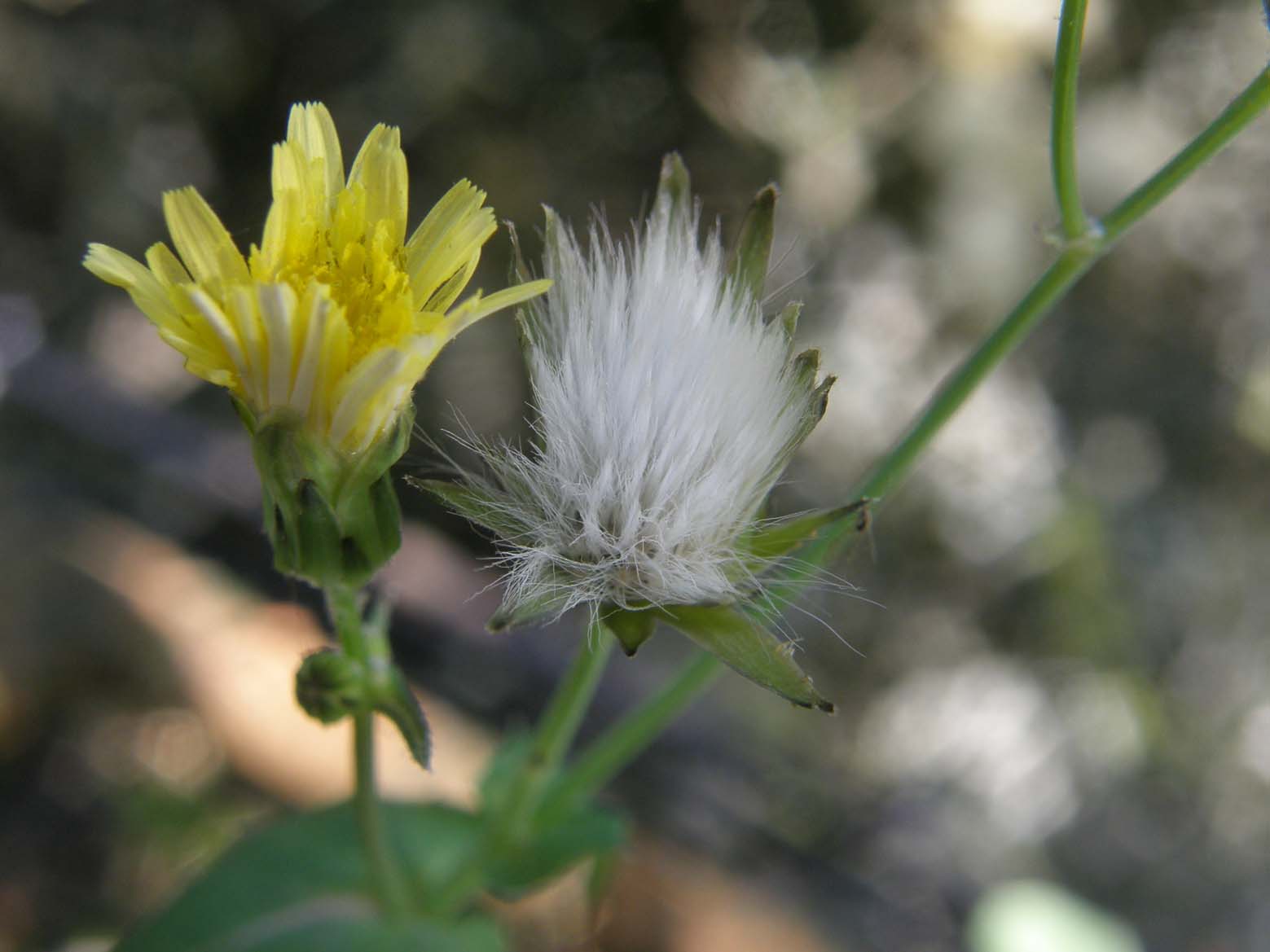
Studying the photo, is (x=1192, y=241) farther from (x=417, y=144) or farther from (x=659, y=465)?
(x=659, y=465)

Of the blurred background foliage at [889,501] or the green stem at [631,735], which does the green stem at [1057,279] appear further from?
the blurred background foliage at [889,501]

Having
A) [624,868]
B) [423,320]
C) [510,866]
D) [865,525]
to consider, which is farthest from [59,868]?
[865,525]

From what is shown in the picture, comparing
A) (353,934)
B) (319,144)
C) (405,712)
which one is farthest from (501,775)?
(319,144)

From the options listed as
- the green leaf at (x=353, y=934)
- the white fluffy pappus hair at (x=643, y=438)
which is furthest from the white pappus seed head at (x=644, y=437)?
the green leaf at (x=353, y=934)

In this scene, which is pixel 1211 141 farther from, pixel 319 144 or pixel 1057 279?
pixel 319 144

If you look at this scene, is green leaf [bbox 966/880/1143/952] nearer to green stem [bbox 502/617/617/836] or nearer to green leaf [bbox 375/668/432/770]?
green stem [bbox 502/617/617/836]

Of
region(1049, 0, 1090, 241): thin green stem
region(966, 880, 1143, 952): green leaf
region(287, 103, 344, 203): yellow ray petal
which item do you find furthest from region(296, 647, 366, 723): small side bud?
region(966, 880, 1143, 952): green leaf
